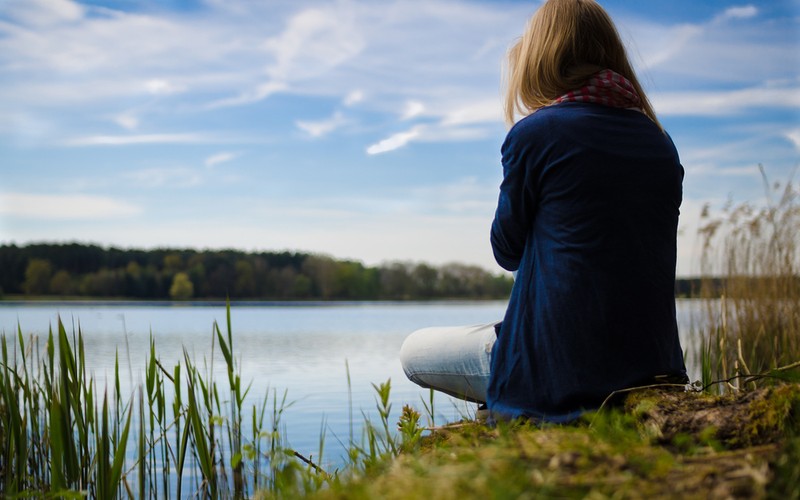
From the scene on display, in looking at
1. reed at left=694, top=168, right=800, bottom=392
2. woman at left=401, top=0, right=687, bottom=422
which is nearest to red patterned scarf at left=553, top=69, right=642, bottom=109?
woman at left=401, top=0, right=687, bottom=422

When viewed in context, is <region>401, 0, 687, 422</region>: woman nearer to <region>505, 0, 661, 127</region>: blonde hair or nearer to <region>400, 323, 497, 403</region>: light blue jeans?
<region>505, 0, 661, 127</region>: blonde hair

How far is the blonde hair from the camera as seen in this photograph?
1946 millimetres

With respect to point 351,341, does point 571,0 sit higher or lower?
higher

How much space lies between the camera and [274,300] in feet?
88.7

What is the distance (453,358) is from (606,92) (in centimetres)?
85

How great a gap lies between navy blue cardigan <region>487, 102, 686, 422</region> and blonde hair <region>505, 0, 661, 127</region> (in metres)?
0.12

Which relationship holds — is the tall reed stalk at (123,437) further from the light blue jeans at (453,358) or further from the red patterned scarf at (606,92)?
the red patterned scarf at (606,92)

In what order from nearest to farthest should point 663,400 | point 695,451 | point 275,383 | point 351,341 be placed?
point 695,451
point 663,400
point 275,383
point 351,341

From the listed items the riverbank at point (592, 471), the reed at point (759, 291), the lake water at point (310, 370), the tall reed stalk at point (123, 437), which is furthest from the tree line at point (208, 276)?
the riverbank at point (592, 471)

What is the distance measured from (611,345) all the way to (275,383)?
616 centimetres

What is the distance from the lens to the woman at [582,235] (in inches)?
70.1

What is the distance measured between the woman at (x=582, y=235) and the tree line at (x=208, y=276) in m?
21.6

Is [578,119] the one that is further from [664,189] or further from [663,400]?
[663,400]

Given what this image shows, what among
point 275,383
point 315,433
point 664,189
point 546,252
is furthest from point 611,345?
point 275,383
